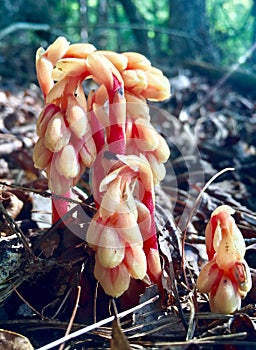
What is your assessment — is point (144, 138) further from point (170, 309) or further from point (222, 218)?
Result: point (170, 309)

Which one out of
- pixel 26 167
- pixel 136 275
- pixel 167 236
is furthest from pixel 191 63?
pixel 136 275

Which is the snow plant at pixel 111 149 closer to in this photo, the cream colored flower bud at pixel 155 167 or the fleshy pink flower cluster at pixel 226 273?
the cream colored flower bud at pixel 155 167

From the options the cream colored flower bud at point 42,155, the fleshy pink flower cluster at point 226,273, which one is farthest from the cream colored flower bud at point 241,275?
the cream colored flower bud at point 42,155

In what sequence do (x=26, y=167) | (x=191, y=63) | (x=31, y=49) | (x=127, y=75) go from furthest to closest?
1. (x=31, y=49)
2. (x=191, y=63)
3. (x=26, y=167)
4. (x=127, y=75)

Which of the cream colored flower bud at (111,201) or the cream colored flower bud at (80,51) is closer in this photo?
the cream colored flower bud at (111,201)

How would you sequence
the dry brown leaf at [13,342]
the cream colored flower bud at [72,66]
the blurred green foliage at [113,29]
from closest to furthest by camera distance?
the dry brown leaf at [13,342]
the cream colored flower bud at [72,66]
the blurred green foliage at [113,29]

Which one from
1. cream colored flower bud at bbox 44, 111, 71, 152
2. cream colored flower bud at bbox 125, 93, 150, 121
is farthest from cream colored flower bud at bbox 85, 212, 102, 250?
cream colored flower bud at bbox 125, 93, 150, 121
